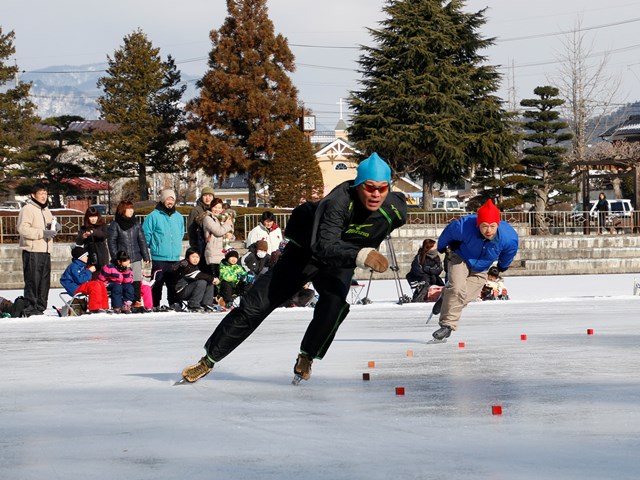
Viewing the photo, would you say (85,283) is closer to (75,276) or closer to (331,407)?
(75,276)

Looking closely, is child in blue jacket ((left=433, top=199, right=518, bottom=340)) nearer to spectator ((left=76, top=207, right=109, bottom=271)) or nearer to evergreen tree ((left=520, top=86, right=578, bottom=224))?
spectator ((left=76, top=207, right=109, bottom=271))

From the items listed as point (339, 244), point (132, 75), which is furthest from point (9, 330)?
point (132, 75)

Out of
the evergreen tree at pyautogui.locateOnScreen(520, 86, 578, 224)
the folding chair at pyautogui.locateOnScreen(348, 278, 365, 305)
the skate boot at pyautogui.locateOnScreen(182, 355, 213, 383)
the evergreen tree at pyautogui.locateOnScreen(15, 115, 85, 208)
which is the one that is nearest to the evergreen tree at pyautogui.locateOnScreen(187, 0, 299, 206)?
the evergreen tree at pyautogui.locateOnScreen(15, 115, 85, 208)

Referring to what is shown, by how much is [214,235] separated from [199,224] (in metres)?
0.46

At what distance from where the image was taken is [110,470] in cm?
498

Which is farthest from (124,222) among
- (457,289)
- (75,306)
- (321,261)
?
(321,261)

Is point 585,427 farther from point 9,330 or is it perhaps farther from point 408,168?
point 408,168

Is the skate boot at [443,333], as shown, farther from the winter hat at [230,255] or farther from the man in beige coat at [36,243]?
the man in beige coat at [36,243]

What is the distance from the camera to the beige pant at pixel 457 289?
1127 centimetres

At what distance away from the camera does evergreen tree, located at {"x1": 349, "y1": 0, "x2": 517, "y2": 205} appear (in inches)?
1790

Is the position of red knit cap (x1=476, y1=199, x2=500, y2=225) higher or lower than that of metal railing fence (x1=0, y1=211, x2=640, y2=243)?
higher

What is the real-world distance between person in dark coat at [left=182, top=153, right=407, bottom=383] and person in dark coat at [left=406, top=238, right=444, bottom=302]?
10.1m

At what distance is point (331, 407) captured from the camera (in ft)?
22.5

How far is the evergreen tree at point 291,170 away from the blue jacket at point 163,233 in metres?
35.3
